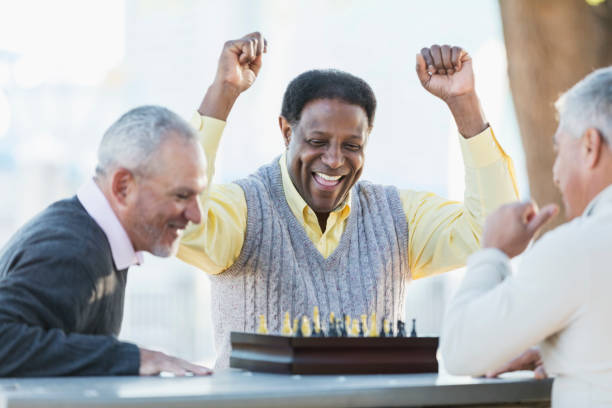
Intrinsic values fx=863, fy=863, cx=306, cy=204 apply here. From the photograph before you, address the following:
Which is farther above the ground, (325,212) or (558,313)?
(325,212)

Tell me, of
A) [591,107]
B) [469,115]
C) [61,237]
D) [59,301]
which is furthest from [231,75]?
[591,107]

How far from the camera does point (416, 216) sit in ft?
9.41

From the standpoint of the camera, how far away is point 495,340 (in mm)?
1697

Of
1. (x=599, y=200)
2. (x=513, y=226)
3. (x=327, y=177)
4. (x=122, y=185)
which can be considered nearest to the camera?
(x=599, y=200)

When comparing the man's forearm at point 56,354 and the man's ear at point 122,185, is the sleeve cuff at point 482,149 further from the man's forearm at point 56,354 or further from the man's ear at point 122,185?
the man's forearm at point 56,354

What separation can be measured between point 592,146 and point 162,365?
1.03 m

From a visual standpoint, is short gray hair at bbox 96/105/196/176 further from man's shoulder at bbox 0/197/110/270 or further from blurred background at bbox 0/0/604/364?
blurred background at bbox 0/0/604/364

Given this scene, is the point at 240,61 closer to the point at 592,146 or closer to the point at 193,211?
the point at 193,211

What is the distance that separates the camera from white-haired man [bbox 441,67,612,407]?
168 cm

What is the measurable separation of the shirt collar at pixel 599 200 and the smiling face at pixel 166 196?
2.83ft

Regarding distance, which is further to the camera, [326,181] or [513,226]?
[326,181]

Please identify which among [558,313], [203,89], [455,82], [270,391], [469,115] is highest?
[203,89]

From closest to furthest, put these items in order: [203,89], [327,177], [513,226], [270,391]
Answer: [270,391], [513,226], [327,177], [203,89]

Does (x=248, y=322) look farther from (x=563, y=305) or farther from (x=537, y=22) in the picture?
(x=537, y=22)
